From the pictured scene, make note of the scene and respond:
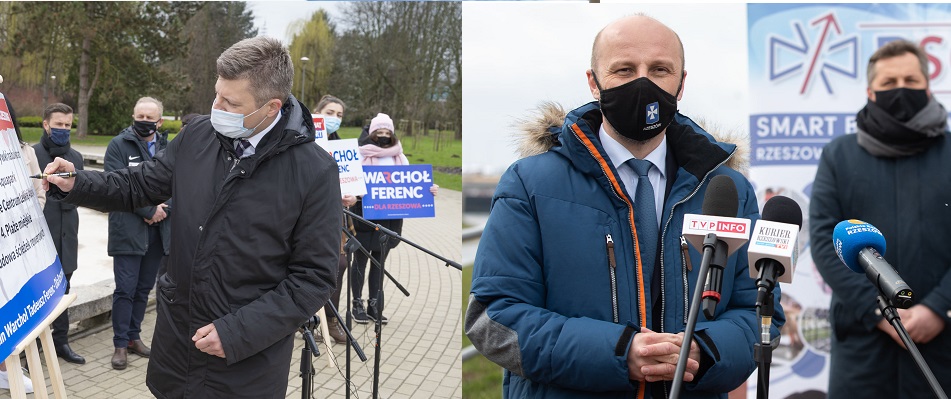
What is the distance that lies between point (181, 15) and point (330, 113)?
2642 millimetres

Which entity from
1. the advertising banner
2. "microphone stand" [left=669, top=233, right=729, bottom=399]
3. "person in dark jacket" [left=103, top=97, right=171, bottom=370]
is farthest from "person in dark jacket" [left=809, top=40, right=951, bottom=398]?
"person in dark jacket" [left=103, top=97, right=171, bottom=370]

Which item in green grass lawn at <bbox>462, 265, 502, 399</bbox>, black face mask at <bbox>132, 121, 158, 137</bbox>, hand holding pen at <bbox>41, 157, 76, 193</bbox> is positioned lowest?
green grass lawn at <bbox>462, 265, 502, 399</bbox>

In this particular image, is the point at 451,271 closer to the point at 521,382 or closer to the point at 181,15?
the point at 181,15

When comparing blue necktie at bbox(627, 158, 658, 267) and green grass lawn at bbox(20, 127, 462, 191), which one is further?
green grass lawn at bbox(20, 127, 462, 191)

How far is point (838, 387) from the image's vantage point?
408 cm

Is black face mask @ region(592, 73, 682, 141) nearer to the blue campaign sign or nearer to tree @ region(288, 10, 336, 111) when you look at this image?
the blue campaign sign

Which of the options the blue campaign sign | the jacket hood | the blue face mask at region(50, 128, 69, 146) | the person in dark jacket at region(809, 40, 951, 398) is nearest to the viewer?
the jacket hood

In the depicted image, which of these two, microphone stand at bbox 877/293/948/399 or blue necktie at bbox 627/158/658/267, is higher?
blue necktie at bbox 627/158/658/267

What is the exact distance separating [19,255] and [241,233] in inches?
31.6

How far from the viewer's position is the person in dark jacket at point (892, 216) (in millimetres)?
3799

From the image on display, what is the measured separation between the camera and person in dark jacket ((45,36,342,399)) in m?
2.43

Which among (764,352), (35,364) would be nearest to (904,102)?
(764,352)

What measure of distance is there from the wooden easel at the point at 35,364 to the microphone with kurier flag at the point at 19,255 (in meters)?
0.03

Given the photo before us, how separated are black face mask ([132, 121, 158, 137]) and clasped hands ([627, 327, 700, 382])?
466 cm
